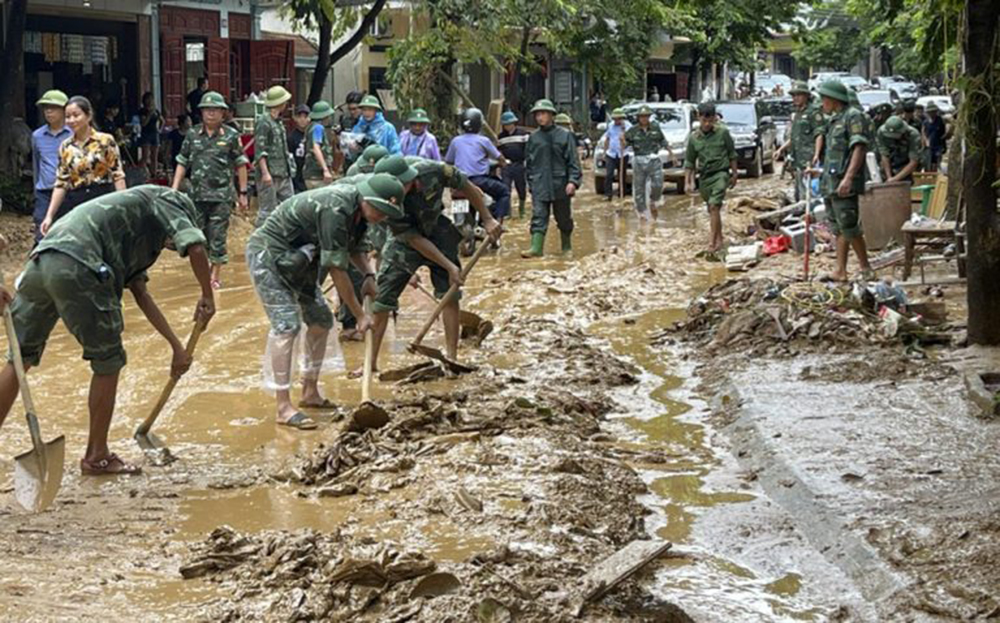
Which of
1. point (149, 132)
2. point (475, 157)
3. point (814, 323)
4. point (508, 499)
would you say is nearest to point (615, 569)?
point (508, 499)

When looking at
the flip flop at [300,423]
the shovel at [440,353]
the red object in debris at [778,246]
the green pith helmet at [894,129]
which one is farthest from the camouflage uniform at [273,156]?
the green pith helmet at [894,129]

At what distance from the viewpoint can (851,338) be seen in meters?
10.8

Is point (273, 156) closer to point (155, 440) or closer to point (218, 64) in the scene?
point (155, 440)

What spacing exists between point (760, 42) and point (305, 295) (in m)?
39.6

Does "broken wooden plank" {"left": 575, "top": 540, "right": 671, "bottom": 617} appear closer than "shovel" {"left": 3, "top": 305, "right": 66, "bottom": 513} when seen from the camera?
Yes

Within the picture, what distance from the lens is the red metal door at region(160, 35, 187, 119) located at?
2625 centimetres

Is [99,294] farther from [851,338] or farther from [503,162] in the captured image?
[503,162]

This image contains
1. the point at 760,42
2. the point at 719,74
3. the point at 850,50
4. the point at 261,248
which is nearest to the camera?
the point at 261,248

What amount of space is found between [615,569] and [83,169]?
8.06 meters

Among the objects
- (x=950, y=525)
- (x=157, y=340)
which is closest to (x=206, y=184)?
(x=157, y=340)

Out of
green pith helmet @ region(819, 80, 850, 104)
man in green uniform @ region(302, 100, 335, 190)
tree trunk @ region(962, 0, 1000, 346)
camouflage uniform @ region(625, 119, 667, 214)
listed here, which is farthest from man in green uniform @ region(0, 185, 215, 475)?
camouflage uniform @ region(625, 119, 667, 214)

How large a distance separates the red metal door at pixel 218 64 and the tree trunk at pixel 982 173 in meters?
19.2

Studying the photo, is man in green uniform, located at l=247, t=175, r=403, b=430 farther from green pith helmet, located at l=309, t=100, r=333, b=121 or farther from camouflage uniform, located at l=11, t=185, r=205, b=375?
green pith helmet, located at l=309, t=100, r=333, b=121

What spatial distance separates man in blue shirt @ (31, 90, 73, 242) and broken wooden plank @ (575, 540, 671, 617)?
8507 mm
